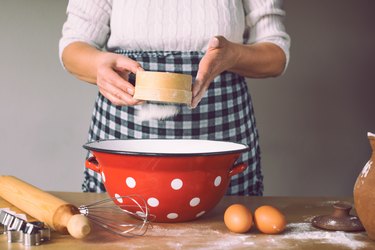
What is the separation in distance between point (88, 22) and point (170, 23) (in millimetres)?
222

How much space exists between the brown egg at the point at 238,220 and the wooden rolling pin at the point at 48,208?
207 millimetres

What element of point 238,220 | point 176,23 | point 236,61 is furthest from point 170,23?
point 238,220

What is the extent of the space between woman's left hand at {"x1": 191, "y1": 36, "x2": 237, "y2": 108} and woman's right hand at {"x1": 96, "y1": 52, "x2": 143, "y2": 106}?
0.11 m

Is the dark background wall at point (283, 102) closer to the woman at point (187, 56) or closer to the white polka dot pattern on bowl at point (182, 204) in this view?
the woman at point (187, 56)

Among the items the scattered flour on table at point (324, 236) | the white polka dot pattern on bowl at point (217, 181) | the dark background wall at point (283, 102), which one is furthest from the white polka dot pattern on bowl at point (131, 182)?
the dark background wall at point (283, 102)

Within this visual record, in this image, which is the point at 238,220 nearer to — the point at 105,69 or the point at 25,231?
the point at 25,231

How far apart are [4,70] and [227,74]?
3.86 feet

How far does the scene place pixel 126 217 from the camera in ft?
2.99

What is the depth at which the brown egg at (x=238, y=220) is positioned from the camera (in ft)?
2.67

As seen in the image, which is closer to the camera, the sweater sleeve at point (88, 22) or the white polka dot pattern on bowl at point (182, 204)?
the white polka dot pattern on bowl at point (182, 204)

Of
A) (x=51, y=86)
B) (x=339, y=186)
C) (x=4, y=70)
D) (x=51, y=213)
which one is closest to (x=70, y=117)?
(x=51, y=86)

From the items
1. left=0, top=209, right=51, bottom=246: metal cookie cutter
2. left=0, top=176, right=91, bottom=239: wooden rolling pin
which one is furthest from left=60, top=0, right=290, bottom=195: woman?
left=0, top=209, right=51, bottom=246: metal cookie cutter

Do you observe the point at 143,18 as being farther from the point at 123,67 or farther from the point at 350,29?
the point at 350,29

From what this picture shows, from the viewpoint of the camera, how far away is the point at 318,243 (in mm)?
783
